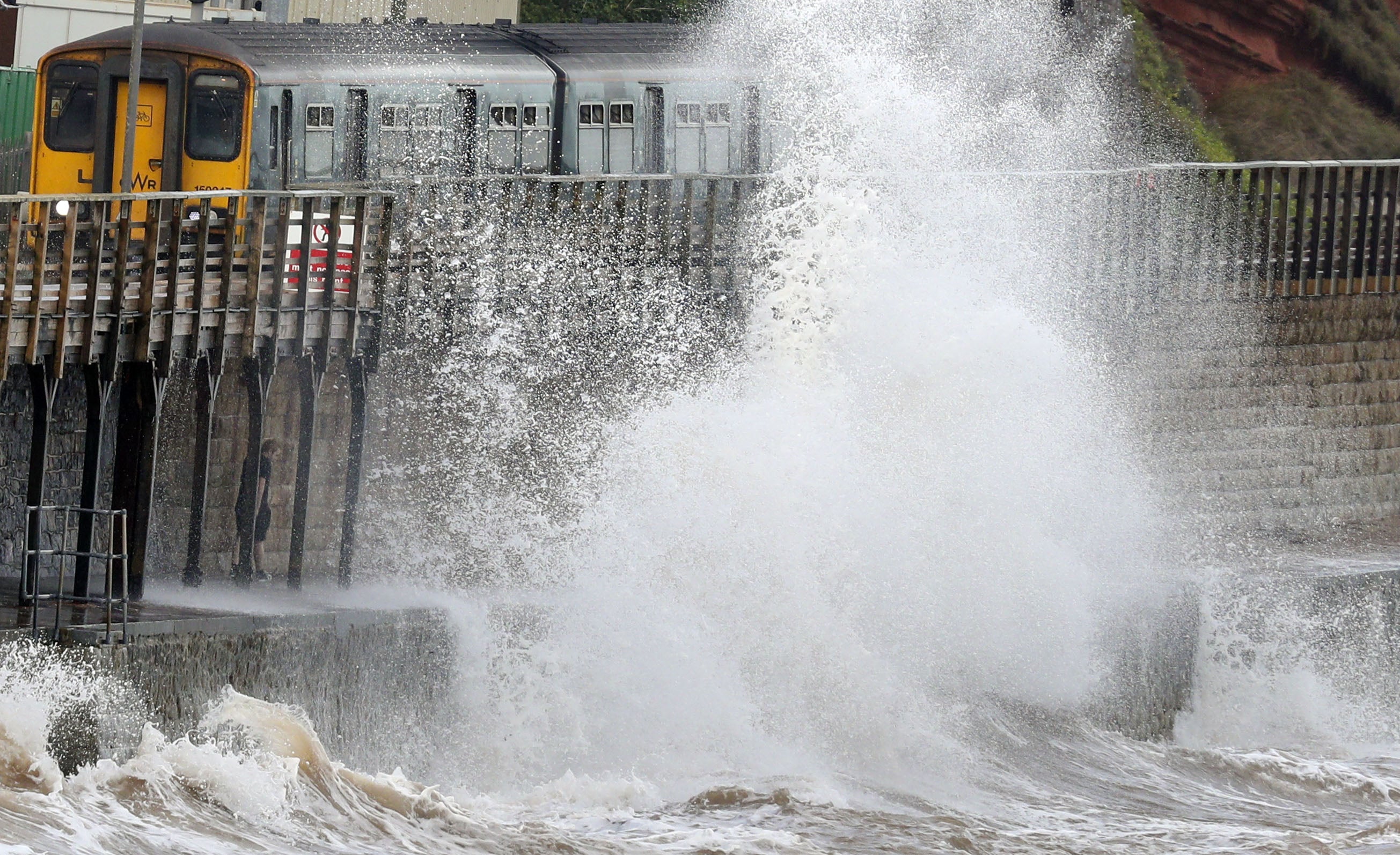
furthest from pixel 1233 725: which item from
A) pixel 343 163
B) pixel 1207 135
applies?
pixel 1207 135

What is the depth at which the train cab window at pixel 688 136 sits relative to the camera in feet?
75.7

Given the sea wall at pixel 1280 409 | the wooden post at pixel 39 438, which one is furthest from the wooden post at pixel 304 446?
the sea wall at pixel 1280 409

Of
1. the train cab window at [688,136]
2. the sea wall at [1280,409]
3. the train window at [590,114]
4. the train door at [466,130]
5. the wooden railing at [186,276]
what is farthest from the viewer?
the sea wall at [1280,409]

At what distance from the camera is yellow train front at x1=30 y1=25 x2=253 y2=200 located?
20.2 m

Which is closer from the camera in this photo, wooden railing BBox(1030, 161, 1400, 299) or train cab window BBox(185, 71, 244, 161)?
train cab window BBox(185, 71, 244, 161)

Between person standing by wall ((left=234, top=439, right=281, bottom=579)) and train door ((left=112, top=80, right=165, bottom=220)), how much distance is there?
144 inches

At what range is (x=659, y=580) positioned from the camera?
17.1 m

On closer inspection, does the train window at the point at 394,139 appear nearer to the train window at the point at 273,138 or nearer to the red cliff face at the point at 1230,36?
the train window at the point at 273,138

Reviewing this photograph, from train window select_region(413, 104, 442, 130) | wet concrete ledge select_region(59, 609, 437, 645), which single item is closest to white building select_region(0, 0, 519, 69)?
train window select_region(413, 104, 442, 130)

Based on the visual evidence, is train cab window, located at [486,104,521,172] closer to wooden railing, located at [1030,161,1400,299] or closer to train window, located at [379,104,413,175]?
train window, located at [379,104,413,175]

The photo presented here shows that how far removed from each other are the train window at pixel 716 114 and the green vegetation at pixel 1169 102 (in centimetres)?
894

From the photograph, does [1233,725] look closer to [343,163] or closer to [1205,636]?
[1205,636]

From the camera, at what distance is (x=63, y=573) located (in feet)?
47.9

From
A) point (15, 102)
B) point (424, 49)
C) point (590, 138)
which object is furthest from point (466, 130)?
point (15, 102)
